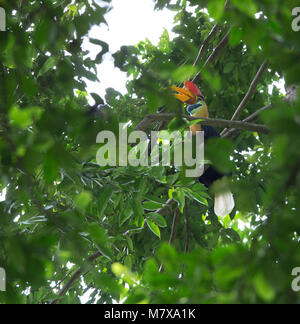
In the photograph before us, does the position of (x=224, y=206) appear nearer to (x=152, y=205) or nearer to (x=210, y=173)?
(x=210, y=173)

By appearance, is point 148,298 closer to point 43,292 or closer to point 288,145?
point 288,145

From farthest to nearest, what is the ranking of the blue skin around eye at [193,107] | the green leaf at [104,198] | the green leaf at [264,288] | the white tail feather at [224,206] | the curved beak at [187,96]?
the blue skin around eye at [193,107] → the curved beak at [187,96] → the white tail feather at [224,206] → the green leaf at [104,198] → the green leaf at [264,288]

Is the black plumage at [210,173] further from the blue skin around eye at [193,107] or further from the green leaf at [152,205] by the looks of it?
the green leaf at [152,205]

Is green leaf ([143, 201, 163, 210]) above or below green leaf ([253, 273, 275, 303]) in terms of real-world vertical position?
above

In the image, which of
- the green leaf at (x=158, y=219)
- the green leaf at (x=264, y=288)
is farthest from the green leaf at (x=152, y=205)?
the green leaf at (x=264, y=288)

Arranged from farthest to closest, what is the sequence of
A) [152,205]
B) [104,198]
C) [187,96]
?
[187,96], [152,205], [104,198]

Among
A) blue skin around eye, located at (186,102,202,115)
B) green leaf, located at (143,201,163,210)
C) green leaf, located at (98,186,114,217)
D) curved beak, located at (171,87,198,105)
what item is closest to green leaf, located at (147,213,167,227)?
green leaf, located at (143,201,163,210)

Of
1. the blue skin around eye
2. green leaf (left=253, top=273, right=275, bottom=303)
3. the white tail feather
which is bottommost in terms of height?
green leaf (left=253, top=273, right=275, bottom=303)

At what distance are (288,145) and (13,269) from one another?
0.56 meters

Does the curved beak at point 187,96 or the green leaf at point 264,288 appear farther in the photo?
the curved beak at point 187,96

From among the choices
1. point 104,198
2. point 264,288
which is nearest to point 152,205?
point 104,198

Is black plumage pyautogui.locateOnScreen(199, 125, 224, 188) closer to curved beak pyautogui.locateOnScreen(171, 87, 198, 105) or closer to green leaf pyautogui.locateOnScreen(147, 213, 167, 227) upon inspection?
curved beak pyautogui.locateOnScreen(171, 87, 198, 105)
